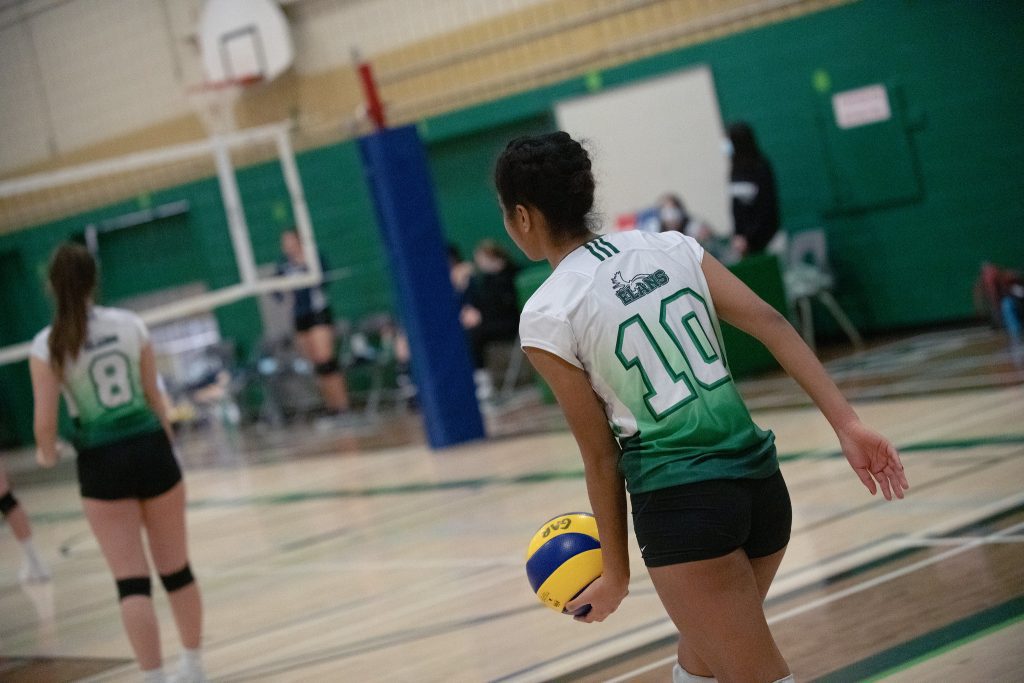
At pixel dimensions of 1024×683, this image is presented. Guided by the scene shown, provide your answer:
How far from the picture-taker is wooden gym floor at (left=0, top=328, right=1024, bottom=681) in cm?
414

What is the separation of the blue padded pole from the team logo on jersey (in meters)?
8.09

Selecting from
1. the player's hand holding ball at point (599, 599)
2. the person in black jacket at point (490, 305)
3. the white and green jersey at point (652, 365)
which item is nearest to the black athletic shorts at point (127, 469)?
the player's hand holding ball at point (599, 599)

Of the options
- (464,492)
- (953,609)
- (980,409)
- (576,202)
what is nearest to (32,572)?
(464,492)

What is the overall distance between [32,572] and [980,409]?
6046mm

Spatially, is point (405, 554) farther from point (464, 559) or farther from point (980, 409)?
point (980, 409)

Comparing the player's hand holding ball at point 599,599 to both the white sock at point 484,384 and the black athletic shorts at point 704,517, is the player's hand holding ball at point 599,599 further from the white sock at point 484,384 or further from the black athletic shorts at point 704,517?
the white sock at point 484,384

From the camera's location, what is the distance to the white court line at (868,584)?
419 centimetres

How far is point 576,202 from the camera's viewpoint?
2.65 metres

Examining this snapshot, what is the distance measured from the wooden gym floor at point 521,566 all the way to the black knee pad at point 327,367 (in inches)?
139

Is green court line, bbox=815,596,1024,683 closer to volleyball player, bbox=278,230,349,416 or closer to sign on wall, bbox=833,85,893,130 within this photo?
sign on wall, bbox=833,85,893,130

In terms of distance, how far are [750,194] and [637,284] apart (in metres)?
8.83

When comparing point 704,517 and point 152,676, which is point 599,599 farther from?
point 152,676

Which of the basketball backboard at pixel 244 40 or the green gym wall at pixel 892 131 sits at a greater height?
the basketball backboard at pixel 244 40

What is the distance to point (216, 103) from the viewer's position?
1694cm
